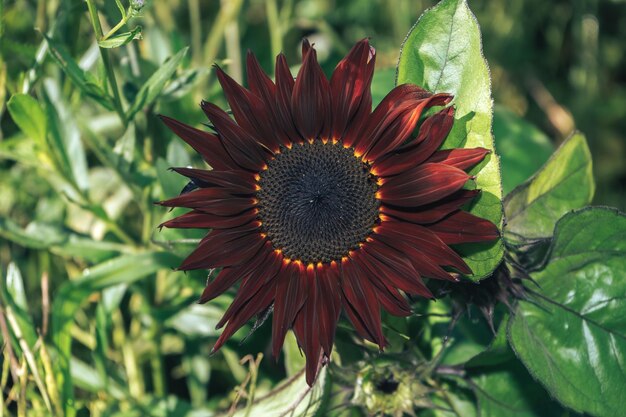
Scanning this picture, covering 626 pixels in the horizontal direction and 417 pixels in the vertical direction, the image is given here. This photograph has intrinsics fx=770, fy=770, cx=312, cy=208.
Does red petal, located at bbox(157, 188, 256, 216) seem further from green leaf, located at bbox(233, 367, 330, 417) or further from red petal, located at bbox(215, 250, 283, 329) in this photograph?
green leaf, located at bbox(233, 367, 330, 417)

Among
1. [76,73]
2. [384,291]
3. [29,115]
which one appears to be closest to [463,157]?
[384,291]

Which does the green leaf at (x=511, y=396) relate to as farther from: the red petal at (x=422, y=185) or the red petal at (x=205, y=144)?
the red petal at (x=205, y=144)

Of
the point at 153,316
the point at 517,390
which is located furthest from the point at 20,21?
the point at 517,390

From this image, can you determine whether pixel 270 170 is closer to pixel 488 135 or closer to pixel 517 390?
pixel 488 135

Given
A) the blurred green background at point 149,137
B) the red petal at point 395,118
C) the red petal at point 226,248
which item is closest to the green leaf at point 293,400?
the blurred green background at point 149,137

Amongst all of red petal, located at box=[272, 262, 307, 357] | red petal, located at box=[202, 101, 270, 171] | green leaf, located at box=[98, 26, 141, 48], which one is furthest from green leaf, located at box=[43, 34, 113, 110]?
red petal, located at box=[272, 262, 307, 357]

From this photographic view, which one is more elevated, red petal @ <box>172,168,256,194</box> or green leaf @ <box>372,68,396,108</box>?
red petal @ <box>172,168,256,194</box>
